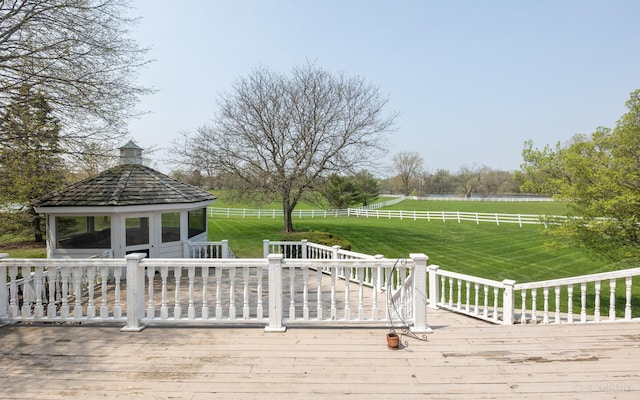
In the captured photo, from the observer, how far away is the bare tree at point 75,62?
7.44 metres

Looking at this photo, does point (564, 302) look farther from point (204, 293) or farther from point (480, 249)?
point (204, 293)

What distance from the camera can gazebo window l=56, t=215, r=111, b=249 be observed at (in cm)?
882

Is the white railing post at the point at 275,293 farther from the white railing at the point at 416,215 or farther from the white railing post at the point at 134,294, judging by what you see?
the white railing at the point at 416,215

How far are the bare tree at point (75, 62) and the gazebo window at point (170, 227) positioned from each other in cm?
265

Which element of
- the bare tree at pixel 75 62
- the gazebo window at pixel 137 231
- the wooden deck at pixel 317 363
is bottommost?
the wooden deck at pixel 317 363

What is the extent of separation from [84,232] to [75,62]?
4.28 meters

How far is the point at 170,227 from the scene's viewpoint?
32.7ft

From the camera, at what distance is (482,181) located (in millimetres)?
66062

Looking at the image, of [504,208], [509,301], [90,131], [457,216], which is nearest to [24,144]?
[90,131]

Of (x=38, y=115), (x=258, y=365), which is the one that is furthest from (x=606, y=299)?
(x=38, y=115)

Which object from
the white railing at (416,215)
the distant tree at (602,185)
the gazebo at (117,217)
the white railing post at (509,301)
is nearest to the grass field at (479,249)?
the distant tree at (602,185)

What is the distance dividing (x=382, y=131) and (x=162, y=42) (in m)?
12.4

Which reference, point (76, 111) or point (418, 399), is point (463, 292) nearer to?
point (418, 399)

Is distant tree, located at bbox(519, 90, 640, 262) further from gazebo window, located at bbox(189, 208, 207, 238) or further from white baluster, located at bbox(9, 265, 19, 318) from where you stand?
white baluster, located at bbox(9, 265, 19, 318)
